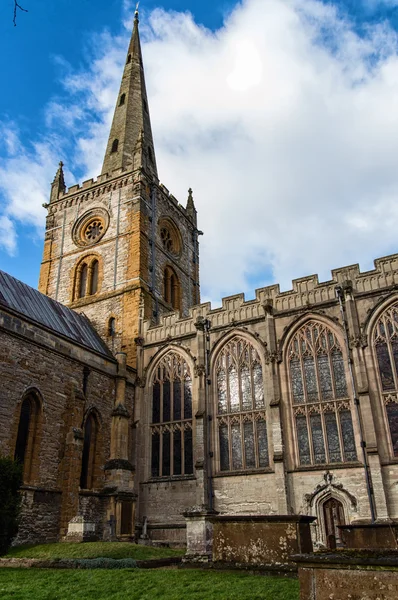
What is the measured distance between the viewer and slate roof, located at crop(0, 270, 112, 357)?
20.8m

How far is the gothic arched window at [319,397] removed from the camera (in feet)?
60.2

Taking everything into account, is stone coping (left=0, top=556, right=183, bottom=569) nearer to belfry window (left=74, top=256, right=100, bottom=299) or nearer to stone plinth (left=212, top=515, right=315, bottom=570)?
stone plinth (left=212, top=515, right=315, bottom=570)

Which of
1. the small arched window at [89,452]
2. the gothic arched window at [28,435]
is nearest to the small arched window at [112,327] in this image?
the small arched window at [89,452]

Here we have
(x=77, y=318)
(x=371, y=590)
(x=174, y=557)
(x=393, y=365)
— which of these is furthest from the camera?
(x=77, y=318)

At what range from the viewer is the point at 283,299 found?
21.4m

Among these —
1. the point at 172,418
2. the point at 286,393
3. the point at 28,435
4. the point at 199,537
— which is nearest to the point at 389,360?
the point at 286,393

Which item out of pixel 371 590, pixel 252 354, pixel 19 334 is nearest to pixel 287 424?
pixel 252 354

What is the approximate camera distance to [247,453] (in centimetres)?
1989

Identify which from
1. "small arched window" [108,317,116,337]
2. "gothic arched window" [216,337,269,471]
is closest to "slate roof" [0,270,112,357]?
"small arched window" [108,317,116,337]

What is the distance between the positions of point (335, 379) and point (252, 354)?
377 centimetres

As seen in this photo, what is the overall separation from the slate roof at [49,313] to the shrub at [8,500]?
21.4 ft

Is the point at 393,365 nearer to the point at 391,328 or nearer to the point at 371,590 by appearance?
the point at 391,328

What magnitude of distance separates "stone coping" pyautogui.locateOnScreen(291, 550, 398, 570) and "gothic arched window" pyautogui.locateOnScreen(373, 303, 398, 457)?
13.8 meters

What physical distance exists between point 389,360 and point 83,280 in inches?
728
